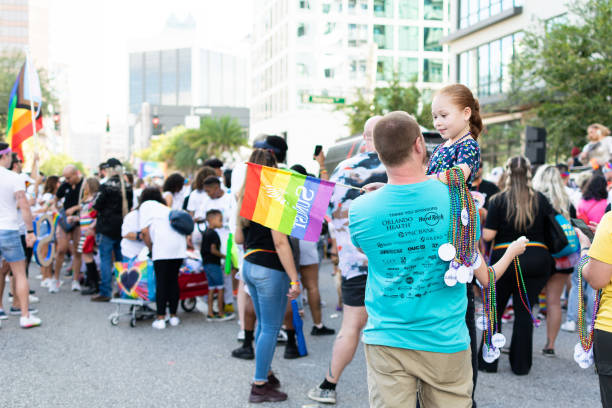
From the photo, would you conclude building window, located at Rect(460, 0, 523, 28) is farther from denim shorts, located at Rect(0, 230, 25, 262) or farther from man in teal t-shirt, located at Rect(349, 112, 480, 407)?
man in teal t-shirt, located at Rect(349, 112, 480, 407)

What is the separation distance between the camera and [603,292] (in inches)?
119

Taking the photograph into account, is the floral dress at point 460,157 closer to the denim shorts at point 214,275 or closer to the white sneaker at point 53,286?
the denim shorts at point 214,275

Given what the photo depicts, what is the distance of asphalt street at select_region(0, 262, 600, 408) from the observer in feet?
16.1

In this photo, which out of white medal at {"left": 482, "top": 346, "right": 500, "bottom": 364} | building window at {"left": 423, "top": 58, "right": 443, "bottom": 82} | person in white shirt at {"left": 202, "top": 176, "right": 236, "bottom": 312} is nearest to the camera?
white medal at {"left": 482, "top": 346, "right": 500, "bottom": 364}

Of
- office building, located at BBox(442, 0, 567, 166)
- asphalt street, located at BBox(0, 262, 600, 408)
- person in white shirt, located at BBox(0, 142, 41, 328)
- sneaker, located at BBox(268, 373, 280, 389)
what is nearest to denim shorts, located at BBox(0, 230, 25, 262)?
person in white shirt, located at BBox(0, 142, 41, 328)

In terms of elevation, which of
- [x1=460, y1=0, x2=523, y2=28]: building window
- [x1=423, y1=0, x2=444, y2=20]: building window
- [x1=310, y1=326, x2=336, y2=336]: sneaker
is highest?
[x1=423, y1=0, x2=444, y2=20]: building window

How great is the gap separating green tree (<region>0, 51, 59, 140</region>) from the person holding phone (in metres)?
34.6

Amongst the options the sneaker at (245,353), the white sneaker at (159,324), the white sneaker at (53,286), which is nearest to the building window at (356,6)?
the white sneaker at (53,286)

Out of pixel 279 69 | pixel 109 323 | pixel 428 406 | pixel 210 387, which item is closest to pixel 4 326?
pixel 109 323

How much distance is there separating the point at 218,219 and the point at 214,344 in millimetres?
1988

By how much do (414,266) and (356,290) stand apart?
200cm

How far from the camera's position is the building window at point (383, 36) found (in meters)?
57.2

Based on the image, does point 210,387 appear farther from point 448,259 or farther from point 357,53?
point 357,53

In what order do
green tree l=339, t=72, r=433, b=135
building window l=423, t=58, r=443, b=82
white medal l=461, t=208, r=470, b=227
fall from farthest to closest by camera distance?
1. building window l=423, t=58, r=443, b=82
2. green tree l=339, t=72, r=433, b=135
3. white medal l=461, t=208, r=470, b=227
